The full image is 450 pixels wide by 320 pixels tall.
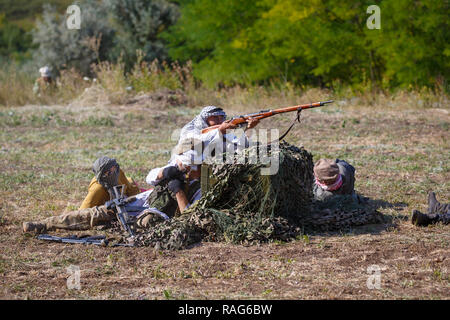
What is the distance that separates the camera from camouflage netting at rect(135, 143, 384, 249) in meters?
6.07

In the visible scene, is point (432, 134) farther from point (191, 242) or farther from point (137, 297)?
point (137, 297)

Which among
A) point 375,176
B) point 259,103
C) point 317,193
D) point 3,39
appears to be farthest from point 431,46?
point 3,39

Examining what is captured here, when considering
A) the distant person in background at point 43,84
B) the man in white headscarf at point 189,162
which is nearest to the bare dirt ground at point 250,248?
the man in white headscarf at point 189,162

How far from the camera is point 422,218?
6.39 metres

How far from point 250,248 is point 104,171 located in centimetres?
188

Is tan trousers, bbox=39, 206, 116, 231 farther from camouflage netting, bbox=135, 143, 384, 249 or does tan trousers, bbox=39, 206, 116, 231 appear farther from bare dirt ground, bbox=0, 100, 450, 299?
camouflage netting, bbox=135, 143, 384, 249

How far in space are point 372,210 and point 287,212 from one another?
97 centimetres

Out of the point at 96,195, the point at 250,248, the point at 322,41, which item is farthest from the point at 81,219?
the point at 322,41

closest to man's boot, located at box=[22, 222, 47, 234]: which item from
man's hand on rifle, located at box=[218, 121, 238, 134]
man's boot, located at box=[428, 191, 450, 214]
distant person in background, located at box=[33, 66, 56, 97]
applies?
Result: man's hand on rifle, located at box=[218, 121, 238, 134]

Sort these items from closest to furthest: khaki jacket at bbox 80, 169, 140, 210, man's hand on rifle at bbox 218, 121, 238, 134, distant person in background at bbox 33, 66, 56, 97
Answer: man's hand on rifle at bbox 218, 121, 238, 134, khaki jacket at bbox 80, 169, 140, 210, distant person in background at bbox 33, 66, 56, 97

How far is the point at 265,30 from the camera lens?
19078 millimetres

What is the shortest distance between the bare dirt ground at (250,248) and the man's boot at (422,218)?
0.09 metres

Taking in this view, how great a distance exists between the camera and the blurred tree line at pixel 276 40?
1664cm

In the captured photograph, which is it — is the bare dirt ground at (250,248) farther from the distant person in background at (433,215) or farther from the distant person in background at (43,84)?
the distant person in background at (43,84)
